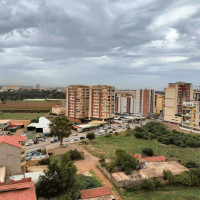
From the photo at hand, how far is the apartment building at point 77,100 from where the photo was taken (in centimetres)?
4641

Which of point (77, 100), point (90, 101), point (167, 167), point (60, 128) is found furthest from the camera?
point (77, 100)

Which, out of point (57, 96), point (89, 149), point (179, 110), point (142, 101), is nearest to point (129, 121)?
point (142, 101)

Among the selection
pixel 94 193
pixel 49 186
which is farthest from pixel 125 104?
pixel 49 186

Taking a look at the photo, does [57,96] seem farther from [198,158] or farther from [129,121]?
[198,158]

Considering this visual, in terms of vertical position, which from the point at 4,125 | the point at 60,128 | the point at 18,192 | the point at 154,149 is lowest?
the point at 154,149

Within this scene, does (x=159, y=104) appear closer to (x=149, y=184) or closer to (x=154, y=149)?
(x=154, y=149)

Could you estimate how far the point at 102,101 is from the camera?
45.3 meters

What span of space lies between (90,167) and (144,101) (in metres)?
38.1

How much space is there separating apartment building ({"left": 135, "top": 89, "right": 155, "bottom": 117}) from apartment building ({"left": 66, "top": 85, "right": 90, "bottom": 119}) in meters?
15.8

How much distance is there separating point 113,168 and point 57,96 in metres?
88.6

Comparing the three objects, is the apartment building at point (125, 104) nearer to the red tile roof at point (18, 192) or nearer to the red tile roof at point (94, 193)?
the red tile roof at point (94, 193)

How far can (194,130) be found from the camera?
3794cm

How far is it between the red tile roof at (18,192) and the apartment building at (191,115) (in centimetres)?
3676

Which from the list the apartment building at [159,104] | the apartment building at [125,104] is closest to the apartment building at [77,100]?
the apartment building at [125,104]
